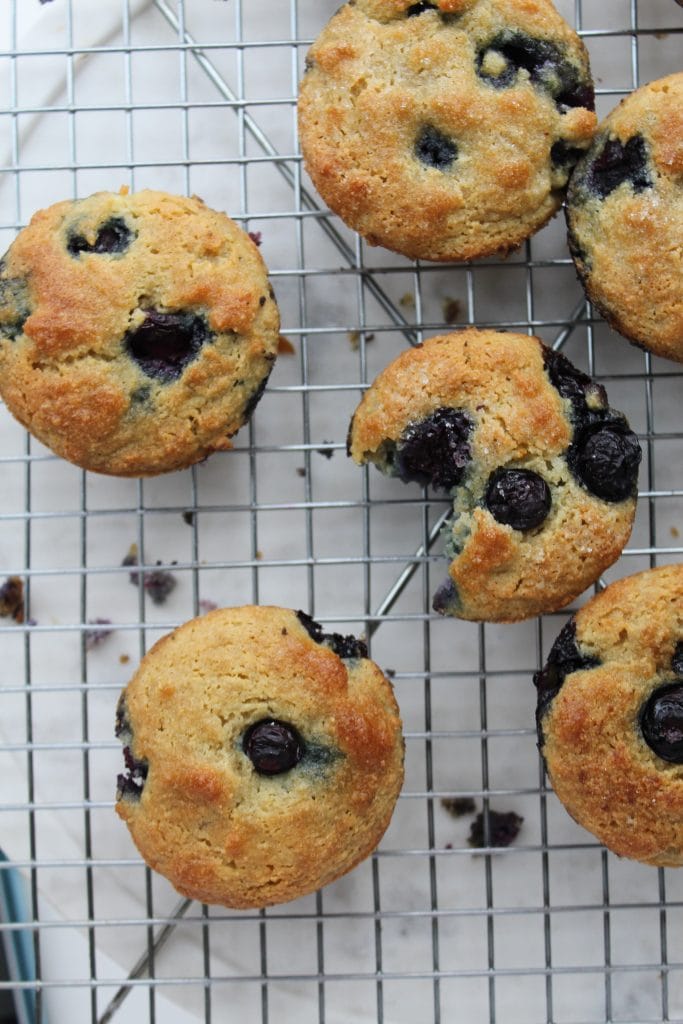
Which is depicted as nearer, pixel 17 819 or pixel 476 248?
pixel 476 248

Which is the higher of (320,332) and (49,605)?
(320,332)

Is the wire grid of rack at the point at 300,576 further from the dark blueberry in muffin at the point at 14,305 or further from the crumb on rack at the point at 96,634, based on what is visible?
the dark blueberry in muffin at the point at 14,305

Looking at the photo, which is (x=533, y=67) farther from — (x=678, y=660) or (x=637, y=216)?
(x=678, y=660)

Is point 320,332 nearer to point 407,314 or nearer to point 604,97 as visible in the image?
point 407,314

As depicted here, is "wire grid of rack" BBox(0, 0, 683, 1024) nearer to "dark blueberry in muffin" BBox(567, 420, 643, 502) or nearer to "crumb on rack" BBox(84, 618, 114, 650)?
"crumb on rack" BBox(84, 618, 114, 650)

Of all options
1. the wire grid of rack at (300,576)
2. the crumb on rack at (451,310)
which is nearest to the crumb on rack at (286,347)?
the wire grid of rack at (300,576)

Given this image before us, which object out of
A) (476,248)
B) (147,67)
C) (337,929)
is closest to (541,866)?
(337,929)

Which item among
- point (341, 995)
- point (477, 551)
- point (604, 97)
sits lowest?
point (341, 995)
